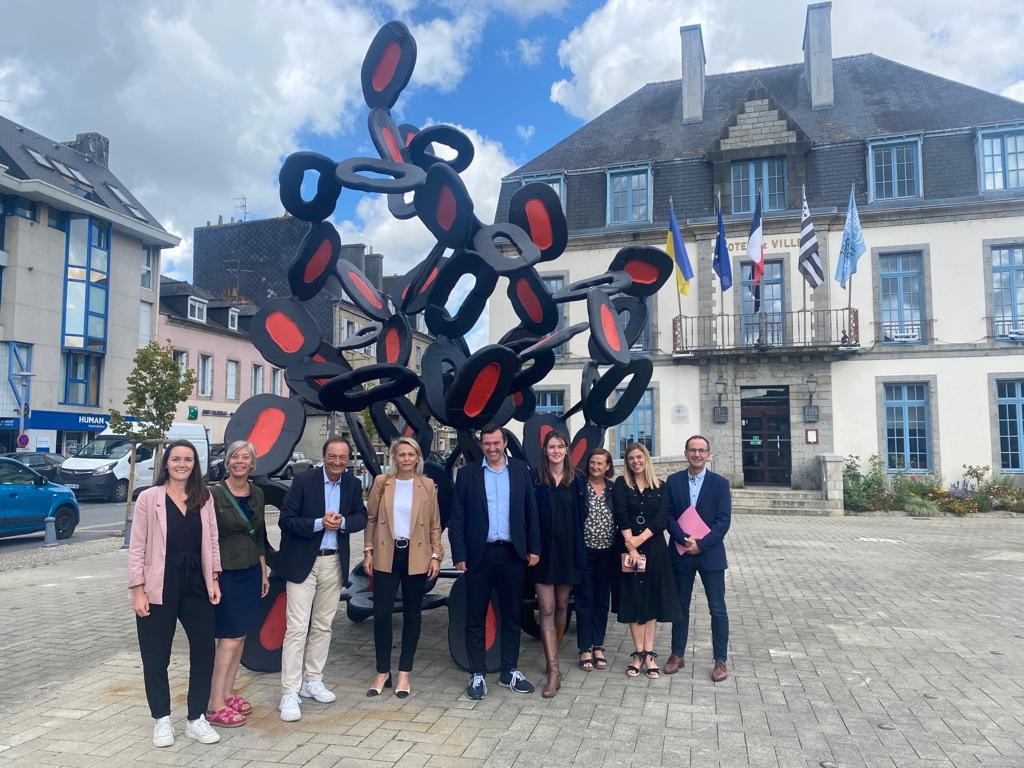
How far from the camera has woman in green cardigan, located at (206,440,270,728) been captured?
430 cm

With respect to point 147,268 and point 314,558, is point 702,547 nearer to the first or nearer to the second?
point 314,558

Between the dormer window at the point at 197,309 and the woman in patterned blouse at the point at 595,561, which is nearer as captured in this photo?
the woman in patterned blouse at the point at 595,561

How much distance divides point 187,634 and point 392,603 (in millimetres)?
1247

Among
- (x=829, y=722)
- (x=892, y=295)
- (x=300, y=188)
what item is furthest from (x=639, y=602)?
(x=892, y=295)

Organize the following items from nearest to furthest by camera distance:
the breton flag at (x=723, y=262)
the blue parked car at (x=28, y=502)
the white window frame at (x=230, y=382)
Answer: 1. the blue parked car at (x=28, y=502)
2. the breton flag at (x=723, y=262)
3. the white window frame at (x=230, y=382)

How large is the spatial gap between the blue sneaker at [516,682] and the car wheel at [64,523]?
1112 cm

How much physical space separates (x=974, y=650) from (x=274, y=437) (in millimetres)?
5743

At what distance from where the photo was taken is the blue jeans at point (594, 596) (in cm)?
536

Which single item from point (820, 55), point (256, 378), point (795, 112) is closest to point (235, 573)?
point (795, 112)

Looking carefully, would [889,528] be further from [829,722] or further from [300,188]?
[300,188]

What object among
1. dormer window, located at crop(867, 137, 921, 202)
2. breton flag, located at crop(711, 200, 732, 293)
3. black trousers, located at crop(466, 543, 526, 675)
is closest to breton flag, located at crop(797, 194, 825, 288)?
breton flag, located at crop(711, 200, 732, 293)

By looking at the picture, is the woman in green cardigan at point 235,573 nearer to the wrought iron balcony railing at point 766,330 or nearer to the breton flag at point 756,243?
the breton flag at point 756,243

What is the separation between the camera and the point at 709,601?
5.34 metres

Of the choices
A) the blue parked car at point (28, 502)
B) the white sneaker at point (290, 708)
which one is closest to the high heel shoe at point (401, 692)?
the white sneaker at point (290, 708)
